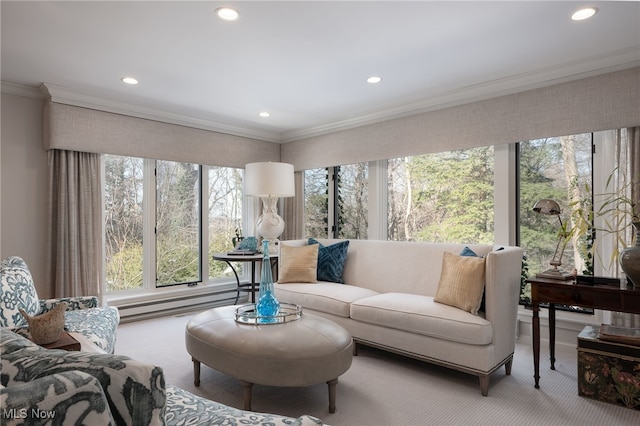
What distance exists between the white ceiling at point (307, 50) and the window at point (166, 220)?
0.78 metres

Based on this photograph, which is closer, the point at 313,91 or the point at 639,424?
the point at 639,424

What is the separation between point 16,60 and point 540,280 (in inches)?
172

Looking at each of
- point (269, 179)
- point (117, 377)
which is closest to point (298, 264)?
point (269, 179)

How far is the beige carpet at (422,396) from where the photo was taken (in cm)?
220

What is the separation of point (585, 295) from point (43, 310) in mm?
3642

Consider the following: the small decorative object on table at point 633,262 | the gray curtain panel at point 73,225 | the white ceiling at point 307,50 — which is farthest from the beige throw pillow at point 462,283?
the gray curtain panel at point 73,225

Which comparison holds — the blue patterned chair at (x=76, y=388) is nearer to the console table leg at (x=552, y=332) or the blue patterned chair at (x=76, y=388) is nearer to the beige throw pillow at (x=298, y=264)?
the console table leg at (x=552, y=332)

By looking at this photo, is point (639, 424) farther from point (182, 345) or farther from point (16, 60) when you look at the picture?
point (16, 60)

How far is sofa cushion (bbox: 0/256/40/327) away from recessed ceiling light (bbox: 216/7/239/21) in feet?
6.87

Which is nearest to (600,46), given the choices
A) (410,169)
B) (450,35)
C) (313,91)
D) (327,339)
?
(450,35)

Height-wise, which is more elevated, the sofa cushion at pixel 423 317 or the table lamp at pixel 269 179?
the table lamp at pixel 269 179

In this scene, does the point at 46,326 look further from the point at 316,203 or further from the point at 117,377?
the point at 316,203

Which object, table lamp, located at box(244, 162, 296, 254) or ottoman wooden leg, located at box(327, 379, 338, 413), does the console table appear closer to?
ottoman wooden leg, located at box(327, 379, 338, 413)

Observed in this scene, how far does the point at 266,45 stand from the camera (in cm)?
280
